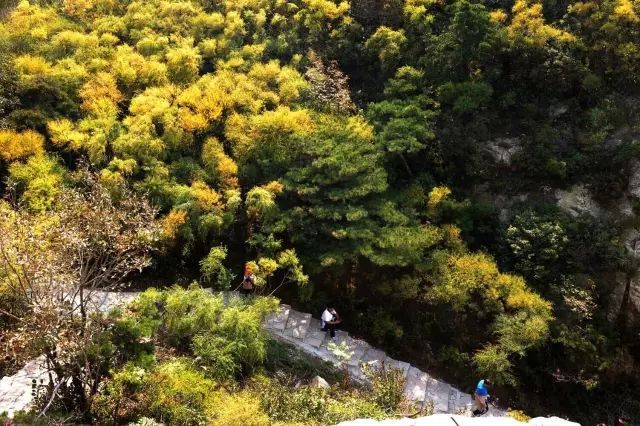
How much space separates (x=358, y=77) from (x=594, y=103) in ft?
24.2

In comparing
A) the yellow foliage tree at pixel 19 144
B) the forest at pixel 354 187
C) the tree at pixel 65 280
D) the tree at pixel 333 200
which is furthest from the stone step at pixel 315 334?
the yellow foliage tree at pixel 19 144

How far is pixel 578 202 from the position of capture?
13.1 metres

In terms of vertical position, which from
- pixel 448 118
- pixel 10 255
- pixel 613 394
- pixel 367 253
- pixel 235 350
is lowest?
pixel 613 394

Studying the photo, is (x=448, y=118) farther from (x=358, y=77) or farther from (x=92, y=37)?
(x=92, y=37)

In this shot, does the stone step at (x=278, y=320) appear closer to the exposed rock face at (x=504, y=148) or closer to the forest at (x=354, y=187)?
the forest at (x=354, y=187)

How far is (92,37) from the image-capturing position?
14.0 metres

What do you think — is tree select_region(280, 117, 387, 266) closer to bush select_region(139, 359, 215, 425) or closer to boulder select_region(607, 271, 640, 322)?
bush select_region(139, 359, 215, 425)

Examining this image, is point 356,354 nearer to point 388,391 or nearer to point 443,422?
point 388,391

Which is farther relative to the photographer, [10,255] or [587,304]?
[587,304]

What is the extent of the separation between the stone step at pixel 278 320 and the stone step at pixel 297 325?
0.34 feet

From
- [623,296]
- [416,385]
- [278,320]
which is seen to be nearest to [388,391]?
[416,385]

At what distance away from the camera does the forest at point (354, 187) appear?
31.0 feet

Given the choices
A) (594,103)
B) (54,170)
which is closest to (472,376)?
(594,103)

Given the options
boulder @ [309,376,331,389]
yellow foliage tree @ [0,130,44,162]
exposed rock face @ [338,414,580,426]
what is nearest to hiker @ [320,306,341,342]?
boulder @ [309,376,331,389]
